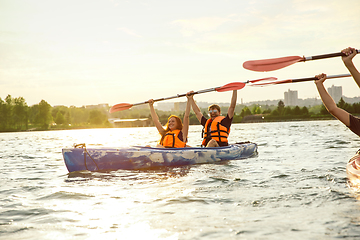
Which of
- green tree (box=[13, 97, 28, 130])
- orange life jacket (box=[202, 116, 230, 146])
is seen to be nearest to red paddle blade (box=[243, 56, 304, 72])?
orange life jacket (box=[202, 116, 230, 146])

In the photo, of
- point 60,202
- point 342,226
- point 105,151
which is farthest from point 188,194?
point 105,151

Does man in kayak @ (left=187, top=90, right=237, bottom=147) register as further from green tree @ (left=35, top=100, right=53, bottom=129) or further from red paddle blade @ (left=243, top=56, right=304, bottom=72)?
green tree @ (left=35, top=100, right=53, bottom=129)

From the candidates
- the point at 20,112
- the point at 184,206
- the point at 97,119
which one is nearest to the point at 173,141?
the point at 184,206

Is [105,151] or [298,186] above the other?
[105,151]

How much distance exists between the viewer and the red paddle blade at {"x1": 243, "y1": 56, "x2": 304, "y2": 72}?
210 inches

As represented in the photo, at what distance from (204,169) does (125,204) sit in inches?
128

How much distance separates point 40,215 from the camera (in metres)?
3.82

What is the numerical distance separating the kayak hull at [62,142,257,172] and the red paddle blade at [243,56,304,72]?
9.85 feet

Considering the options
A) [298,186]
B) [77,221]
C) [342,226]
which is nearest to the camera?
[342,226]

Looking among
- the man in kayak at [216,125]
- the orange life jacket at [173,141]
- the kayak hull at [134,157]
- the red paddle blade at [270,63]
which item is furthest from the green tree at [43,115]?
the red paddle blade at [270,63]

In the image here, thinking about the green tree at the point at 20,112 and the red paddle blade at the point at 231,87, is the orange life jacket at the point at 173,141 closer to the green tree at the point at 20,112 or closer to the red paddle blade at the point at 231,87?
the red paddle blade at the point at 231,87

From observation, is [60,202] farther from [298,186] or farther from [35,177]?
[298,186]

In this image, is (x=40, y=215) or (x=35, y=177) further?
(x=35, y=177)

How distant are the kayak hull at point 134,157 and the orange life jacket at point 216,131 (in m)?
0.48
